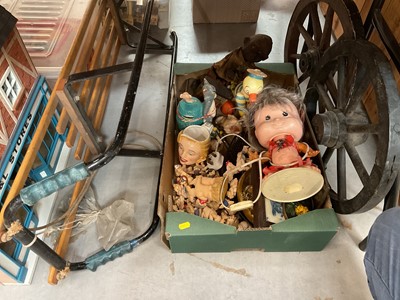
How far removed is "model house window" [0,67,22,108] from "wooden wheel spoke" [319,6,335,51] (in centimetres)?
106

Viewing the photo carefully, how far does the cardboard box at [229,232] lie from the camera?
3.19 ft

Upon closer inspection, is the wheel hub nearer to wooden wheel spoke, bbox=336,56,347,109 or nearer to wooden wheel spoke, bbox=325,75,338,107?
wooden wheel spoke, bbox=336,56,347,109

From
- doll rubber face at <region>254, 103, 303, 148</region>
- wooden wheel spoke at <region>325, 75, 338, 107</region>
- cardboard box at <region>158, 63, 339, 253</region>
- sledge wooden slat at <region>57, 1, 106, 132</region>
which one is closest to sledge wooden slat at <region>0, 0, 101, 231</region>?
sledge wooden slat at <region>57, 1, 106, 132</region>

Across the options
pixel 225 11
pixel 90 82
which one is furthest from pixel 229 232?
pixel 225 11

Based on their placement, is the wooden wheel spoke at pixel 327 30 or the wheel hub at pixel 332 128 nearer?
the wheel hub at pixel 332 128

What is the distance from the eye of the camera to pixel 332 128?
3.20 feet

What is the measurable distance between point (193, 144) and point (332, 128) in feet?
1.45

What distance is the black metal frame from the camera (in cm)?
72

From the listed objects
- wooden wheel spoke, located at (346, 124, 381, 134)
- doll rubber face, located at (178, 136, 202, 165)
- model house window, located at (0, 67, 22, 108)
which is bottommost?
doll rubber face, located at (178, 136, 202, 165)

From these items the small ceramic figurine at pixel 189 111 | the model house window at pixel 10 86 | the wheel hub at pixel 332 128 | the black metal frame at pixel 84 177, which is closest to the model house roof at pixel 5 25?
the model house window at pixel 10 86

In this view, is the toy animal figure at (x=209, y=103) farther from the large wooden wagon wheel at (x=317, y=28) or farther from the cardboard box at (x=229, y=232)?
the large wooden wagon wheel at (x=317, y=28)

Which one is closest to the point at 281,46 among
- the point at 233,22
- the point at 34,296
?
the point at 233,22

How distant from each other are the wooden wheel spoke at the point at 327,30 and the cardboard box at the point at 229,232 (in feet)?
1.85

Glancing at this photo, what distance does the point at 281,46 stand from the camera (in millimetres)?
1893
